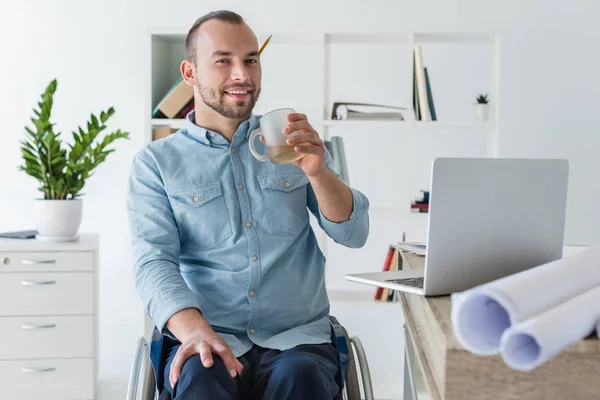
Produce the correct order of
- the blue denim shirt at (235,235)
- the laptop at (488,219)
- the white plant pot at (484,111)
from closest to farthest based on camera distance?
1. the laptop at (488,219)
2. the blue denim shirt at (235,235)
3. the white plant pot at (484,111)

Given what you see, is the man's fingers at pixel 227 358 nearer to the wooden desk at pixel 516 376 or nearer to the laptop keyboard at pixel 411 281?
the laptop keyboard at pixel 411 281

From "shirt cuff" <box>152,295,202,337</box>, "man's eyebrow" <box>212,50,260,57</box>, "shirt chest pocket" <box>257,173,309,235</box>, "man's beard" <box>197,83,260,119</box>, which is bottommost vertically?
"shirt cuff" <box>152,295,202,337</box>

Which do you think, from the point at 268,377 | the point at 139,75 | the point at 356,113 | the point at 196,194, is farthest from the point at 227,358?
the point at 139,75

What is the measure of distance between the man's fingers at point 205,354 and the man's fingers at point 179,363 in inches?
0.9

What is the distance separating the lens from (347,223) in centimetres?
182

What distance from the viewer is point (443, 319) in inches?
40.1

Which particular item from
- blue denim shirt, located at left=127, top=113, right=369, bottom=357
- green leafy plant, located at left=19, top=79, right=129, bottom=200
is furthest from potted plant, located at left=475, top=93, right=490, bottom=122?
blue denim shirt, located at left=127, top=113, right=369, bottom=357

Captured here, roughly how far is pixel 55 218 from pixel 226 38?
5.98 ft

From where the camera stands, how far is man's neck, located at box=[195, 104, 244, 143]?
1951 millimetres

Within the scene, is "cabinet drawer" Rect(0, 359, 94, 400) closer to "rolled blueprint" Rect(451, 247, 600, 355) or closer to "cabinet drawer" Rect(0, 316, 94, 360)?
"cabinet drawer" Rect(0, 316, 94, 360)

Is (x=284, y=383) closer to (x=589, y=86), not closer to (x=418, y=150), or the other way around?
(x=418, y=150)

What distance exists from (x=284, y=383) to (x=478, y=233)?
539mm

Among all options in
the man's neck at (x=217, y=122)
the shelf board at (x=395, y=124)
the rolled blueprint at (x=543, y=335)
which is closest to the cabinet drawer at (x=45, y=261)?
the shelf board at (x=395, y=124)

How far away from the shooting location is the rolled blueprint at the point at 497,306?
0.81 m
